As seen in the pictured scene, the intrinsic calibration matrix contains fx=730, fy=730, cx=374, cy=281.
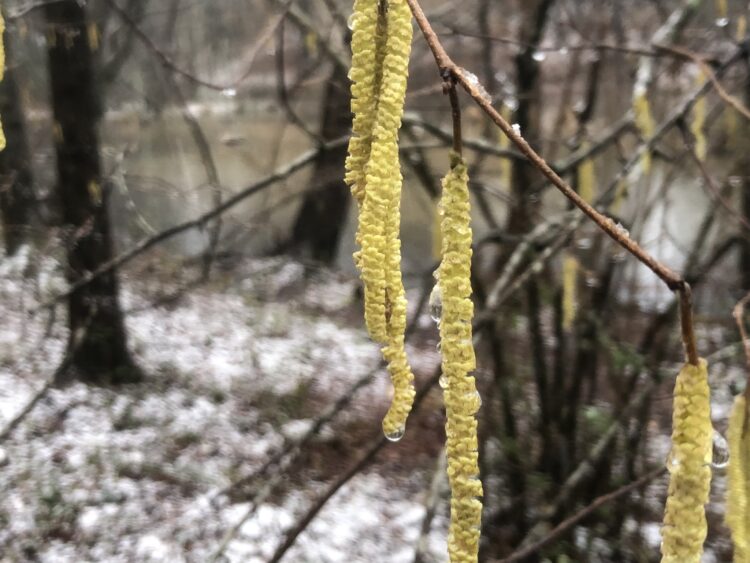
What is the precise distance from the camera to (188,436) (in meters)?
3.81

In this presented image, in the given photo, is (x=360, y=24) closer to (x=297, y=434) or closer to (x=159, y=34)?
(x=297, y=434)

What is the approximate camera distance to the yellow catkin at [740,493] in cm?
60

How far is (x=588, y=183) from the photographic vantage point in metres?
2.23

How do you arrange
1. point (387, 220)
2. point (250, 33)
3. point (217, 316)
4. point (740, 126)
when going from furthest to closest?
1. point (250, 33)
2. point (217, 316)
3. point (740, 126)
4. point (387, 220)

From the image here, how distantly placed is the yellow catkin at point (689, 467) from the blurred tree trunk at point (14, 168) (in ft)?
11.3

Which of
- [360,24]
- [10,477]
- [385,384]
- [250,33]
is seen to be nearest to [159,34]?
[250,33]

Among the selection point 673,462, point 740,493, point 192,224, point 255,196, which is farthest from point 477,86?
point 255,196

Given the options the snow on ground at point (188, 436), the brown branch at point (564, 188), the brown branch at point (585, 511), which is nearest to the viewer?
the brown branch at point (564, 188)

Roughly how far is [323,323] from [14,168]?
2.29m

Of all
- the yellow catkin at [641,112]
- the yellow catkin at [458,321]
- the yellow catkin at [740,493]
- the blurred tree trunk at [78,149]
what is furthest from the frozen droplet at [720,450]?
the blurred tree trunk at [78,149]

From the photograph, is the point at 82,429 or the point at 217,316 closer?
the point at 82,429

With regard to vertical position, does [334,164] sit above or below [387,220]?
above

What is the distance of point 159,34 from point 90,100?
7.44 ft

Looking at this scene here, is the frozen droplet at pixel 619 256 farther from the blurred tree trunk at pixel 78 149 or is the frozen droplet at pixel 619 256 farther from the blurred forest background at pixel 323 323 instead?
the blurred tree trunk at pixel 78 149
